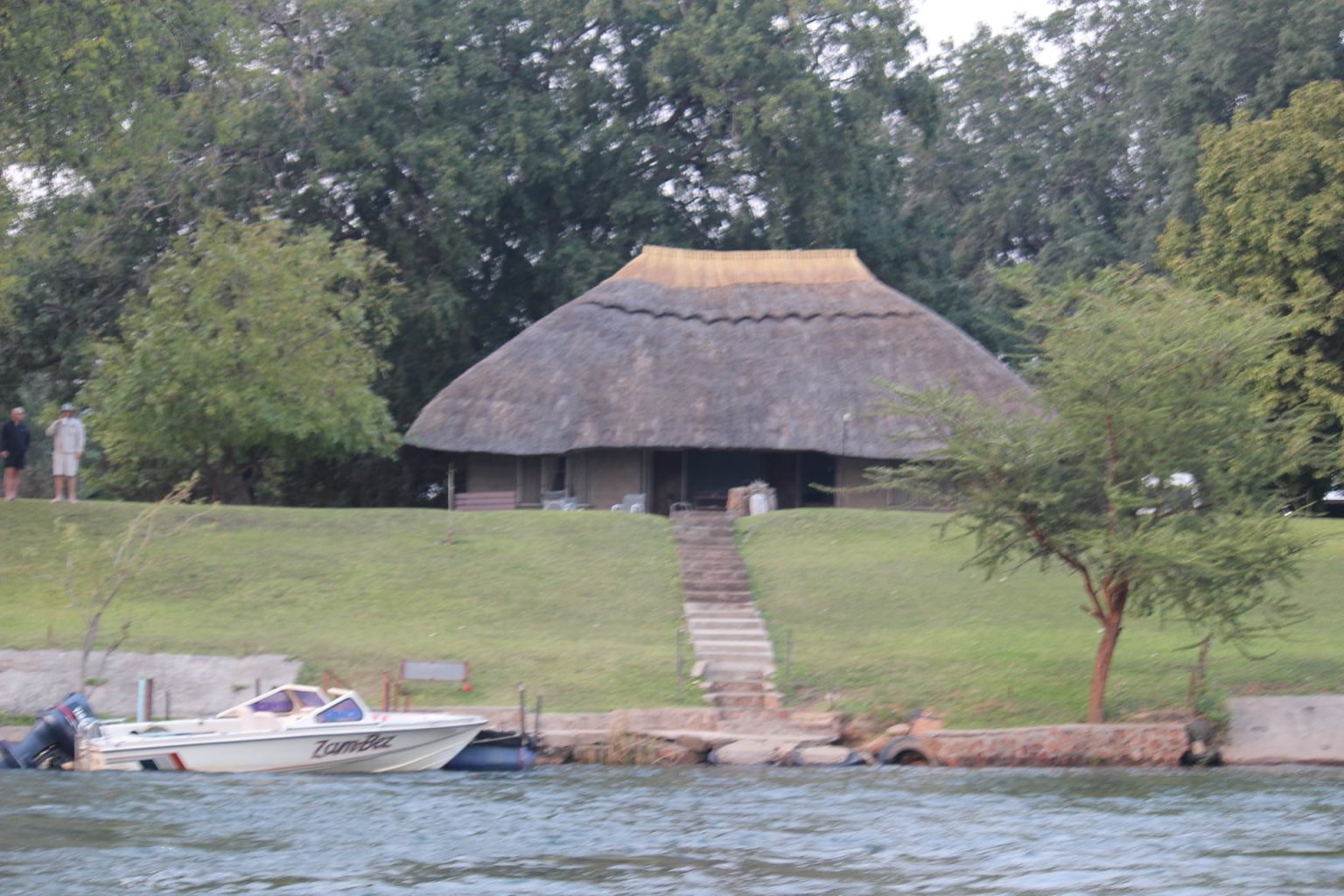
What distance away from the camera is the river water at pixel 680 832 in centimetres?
1340

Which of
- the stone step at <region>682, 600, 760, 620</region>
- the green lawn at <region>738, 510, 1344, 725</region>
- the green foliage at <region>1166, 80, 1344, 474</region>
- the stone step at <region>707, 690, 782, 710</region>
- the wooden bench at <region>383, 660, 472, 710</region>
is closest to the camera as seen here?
the wooden bench at <region>383, 660, 472, 710</region>

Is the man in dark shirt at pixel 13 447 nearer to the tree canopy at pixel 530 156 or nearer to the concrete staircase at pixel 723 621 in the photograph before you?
the tree canopy at pixel 530 156

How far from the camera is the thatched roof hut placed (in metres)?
33.4

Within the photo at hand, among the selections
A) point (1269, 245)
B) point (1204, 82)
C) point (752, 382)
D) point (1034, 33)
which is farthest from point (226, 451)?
point (1034, 33)

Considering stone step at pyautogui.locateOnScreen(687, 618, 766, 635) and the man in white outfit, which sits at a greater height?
the man in white outfit

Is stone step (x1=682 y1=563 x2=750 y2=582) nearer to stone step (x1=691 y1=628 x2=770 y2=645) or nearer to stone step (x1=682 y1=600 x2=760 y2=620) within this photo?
stone step (x1=682 y1=600 x2=760 y2=620)

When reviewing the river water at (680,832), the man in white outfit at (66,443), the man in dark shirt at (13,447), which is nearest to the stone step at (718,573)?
the river water at (680,832)

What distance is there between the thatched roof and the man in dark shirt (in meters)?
8.38

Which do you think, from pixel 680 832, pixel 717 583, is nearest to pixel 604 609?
pixel 717 583

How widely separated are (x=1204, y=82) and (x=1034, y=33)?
14.4 metres

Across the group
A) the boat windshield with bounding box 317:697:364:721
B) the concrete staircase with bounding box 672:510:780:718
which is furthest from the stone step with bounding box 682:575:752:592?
the boat windshield with bounding box 317:697:364:721

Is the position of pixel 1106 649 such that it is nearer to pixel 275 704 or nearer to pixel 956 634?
pixel 956 634

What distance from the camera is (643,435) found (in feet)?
109

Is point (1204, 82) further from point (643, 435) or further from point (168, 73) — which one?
point (168, 73)
